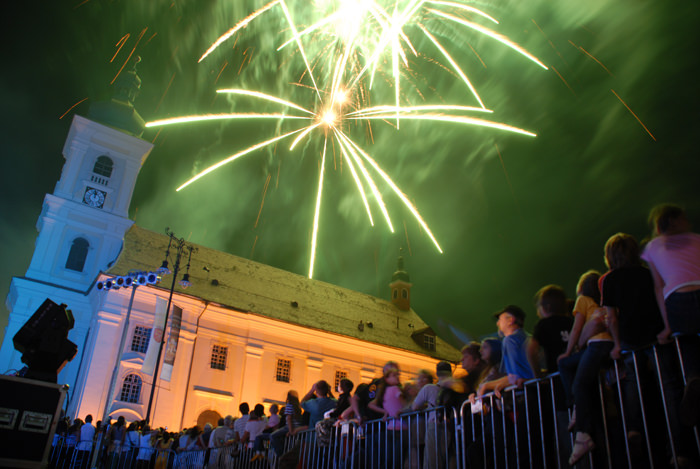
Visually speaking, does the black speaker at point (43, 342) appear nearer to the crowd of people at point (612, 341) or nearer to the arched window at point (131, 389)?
the crowd of people at point (612, 341)

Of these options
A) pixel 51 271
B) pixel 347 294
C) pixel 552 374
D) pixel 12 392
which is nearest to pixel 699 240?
pixel 552 374

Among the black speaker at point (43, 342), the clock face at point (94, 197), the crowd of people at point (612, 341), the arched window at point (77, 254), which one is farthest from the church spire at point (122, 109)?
the crowd of people at point (612, 341)

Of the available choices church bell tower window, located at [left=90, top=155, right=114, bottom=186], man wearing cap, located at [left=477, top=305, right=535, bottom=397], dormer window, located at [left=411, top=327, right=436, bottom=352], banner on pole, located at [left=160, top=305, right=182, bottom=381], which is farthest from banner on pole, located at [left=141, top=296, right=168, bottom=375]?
dormer window, located at [left=411, top=327, right=436, bottom=352]

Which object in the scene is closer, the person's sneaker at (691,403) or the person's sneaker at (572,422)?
the person's sneaker at (691,403)

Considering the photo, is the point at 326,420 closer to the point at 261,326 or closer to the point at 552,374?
the point at 552,374

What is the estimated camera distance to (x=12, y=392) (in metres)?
5.64

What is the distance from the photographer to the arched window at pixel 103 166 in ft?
115

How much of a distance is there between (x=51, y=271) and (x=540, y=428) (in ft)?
109

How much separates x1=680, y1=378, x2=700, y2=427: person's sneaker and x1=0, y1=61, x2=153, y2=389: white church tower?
30.5 meters

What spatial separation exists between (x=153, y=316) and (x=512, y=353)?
28332 millimetres

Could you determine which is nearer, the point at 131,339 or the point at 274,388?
the point at 131,339

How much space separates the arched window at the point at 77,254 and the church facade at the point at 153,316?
0.06 metres

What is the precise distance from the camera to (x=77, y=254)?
3234 cm

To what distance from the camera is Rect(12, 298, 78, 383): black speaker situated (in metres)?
6.25
